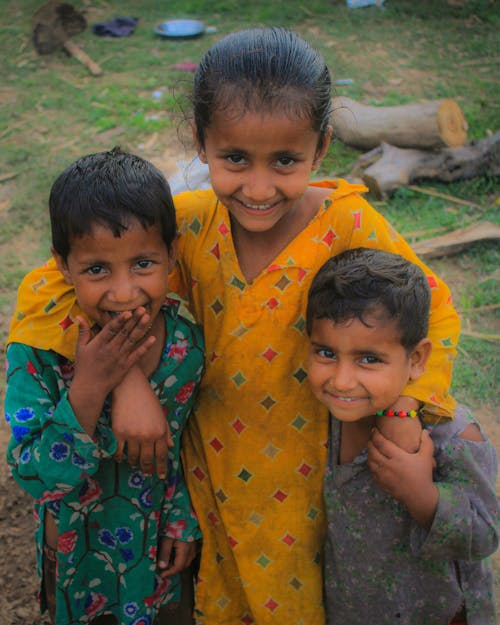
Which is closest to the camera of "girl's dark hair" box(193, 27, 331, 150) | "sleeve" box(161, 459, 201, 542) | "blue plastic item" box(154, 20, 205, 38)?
"girl's dark hair" box(193, 27, 331, 150)

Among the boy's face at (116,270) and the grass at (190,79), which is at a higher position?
the boy's face at (116,270)

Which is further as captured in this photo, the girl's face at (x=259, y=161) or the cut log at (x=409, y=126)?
the cut log at (x=409, y=126)

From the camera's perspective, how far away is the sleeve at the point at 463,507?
1.79m

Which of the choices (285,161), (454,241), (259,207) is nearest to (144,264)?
(259,207)

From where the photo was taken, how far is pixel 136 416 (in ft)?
5.67

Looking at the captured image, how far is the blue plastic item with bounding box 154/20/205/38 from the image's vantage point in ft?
26.7

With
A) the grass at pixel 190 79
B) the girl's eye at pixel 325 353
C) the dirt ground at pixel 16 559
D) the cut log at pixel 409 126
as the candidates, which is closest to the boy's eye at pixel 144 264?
the girl's eye at pixel 325 353

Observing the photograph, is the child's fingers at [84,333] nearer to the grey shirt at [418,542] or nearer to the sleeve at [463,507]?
the grey shirt at [418,542]

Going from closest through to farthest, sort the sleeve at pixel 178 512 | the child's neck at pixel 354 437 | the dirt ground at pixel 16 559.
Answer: the child's neck at pixel 354 437 → the sleeve at pixel 178 512 → the dirt ground at pixel 16 559

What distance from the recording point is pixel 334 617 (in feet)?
6.85

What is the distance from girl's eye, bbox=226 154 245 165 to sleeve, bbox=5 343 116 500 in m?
0.64

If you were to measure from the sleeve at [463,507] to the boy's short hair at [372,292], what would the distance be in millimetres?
329

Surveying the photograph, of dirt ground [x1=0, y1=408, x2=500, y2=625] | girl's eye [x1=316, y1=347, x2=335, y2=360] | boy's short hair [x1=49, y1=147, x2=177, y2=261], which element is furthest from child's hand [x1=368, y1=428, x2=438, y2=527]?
dirt ground [x1=0, y1=408, x2=500, y2=625]

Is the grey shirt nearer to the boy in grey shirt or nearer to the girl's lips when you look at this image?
the boy in grey shirt
